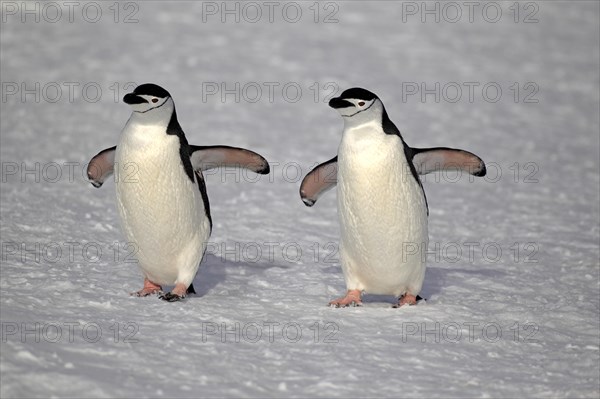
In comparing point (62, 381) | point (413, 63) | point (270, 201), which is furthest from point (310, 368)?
point (413, 63)

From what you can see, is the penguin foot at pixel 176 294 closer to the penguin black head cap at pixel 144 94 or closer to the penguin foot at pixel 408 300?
the penguin black head cap at pixel 144 94

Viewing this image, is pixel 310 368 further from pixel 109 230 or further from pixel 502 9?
pixel 502 9

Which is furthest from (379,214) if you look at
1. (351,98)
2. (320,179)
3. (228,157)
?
(228,157)

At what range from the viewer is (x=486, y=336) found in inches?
213

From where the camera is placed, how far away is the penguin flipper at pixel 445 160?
5871mm

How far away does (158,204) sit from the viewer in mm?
5582

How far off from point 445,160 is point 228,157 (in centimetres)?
127

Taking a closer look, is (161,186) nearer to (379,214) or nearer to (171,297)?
(171,297)

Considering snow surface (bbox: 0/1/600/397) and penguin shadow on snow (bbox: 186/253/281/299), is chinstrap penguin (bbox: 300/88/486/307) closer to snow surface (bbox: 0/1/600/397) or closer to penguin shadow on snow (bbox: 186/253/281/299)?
snow surface (bbox: 0/1/600/397)

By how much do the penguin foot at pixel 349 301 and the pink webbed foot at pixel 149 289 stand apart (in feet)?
3.29

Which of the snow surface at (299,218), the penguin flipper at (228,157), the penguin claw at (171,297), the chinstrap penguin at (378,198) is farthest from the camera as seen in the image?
the penguin flipper at (228,157)

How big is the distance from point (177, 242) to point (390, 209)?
1206mm

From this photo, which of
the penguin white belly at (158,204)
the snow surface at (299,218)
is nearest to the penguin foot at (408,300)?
the snow surface at (299,218)

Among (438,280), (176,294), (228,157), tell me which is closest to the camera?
(176,294)
